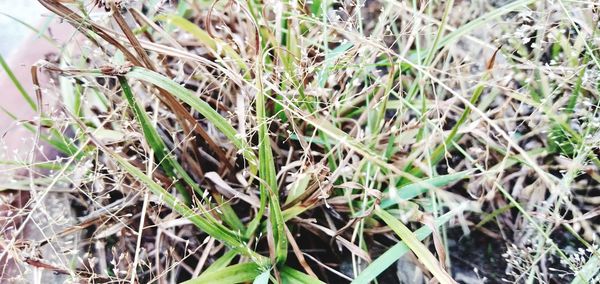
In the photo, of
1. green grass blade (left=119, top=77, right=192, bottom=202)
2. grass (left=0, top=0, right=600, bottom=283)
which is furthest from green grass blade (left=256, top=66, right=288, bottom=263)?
green grass blade (left=119, top=77, right=192, bottom=202)

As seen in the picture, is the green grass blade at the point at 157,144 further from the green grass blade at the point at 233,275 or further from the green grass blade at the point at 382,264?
the green grass blade at the point at 382,264

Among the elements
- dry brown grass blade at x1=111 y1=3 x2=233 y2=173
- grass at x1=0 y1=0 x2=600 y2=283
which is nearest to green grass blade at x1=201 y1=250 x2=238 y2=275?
grass at x1=0 y1=0 x2=600 y2=283

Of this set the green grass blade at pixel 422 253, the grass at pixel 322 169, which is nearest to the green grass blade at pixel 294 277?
the grass at pixel 322 169

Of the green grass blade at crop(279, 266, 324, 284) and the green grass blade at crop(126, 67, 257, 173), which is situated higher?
the green grass blade at crop(126, 67, 257, 173)

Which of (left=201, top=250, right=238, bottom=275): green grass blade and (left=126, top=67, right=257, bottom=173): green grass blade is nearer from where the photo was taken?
(left=126, top=67, right=257, bottom=173): green grass blade

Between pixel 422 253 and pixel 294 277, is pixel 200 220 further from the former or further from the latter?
pixel 422 253

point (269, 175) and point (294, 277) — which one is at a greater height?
point (269, 175)

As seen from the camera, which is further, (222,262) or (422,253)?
(222,262)

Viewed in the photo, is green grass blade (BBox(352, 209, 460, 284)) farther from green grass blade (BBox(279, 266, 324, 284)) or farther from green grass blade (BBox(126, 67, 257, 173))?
green grass blade (BBox(126, 67, 257, 173))

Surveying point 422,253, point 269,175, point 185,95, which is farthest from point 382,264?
point 185,95

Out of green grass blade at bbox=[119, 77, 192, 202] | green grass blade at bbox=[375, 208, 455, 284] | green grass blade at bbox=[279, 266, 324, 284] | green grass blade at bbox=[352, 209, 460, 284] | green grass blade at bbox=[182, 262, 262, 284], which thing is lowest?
green grass blade at bbox=[279, 266, 324, 284]

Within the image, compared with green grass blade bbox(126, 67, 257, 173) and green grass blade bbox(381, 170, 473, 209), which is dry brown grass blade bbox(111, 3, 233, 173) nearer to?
green grass blade bbox(126, 67, 257, 173)

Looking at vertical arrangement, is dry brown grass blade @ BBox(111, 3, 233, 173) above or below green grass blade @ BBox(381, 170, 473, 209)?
above
